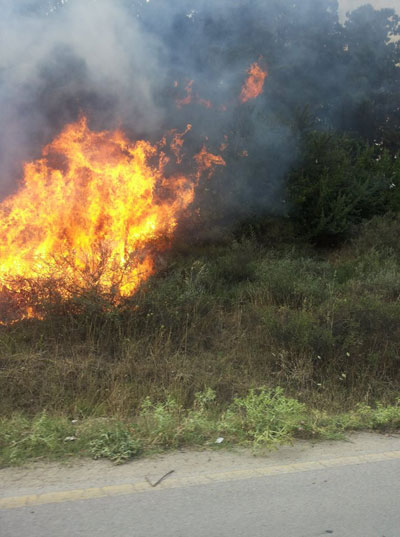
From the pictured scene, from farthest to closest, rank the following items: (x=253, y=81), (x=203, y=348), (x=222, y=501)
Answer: (x=253, y=81), (x=203, y=348), (x=222, y=501)

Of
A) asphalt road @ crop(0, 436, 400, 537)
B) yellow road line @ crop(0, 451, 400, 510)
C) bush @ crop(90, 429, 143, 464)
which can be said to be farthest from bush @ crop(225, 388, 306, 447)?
bush @ crop(90, 429, 143, 464)

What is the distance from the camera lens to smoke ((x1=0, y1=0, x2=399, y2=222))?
9406mm

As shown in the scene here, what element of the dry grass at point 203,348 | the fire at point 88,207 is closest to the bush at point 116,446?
the dry grass at point 203,348

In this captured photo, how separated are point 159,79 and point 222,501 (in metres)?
8.60

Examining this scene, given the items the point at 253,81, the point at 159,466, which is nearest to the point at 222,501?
the point at 159,466

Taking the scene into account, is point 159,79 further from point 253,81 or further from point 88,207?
point 88,207

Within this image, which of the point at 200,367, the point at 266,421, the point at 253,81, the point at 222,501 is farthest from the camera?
the point at 253,81

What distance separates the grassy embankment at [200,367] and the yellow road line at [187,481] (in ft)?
1.50

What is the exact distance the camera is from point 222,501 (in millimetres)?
3600

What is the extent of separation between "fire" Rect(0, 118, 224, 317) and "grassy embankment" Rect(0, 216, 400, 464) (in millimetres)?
754

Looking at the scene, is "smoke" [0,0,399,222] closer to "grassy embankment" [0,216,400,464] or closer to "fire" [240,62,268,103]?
"fire" [240,62,268,103]

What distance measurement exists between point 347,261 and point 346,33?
1491cm

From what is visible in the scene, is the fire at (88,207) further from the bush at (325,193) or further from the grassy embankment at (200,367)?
the bush at (325,193)

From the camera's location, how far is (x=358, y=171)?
16312 millimetres
